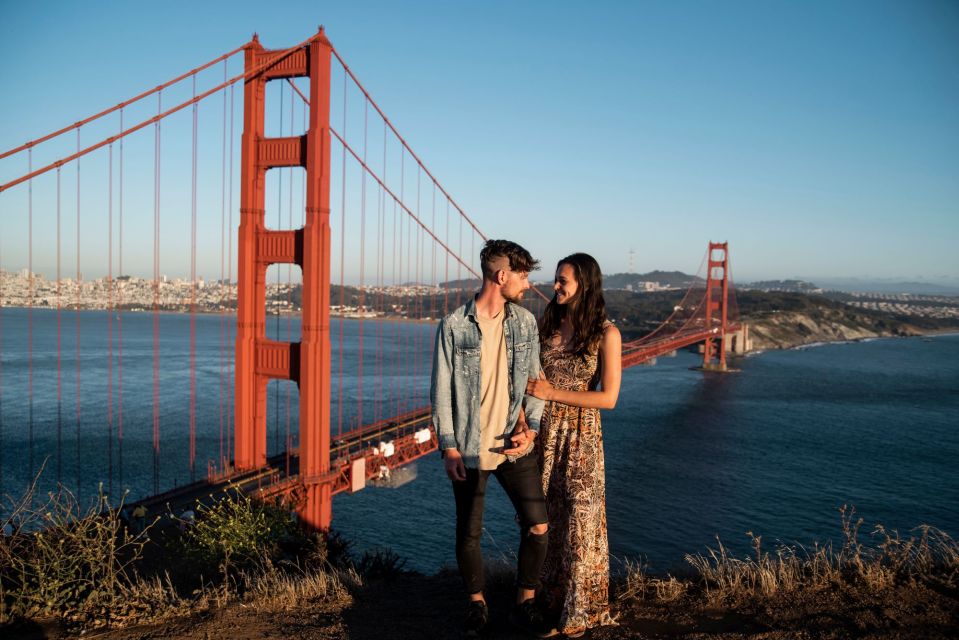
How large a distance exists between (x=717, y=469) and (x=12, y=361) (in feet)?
178

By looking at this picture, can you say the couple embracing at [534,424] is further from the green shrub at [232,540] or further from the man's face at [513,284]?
the green shrub at [232,540]

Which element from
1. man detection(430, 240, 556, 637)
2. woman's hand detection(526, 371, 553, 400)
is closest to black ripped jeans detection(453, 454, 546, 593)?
man detection(430, 240, 556, 637)

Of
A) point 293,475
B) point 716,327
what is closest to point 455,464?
point 293,475

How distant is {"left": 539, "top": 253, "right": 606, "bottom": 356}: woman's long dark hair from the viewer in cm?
315

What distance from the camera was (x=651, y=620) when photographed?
345 cm

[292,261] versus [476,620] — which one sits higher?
[292,261]

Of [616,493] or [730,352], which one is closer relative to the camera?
[616,493]

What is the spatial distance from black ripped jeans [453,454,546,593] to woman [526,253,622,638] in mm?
153

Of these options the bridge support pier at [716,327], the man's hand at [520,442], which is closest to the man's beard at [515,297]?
the man's hand at [520,442]

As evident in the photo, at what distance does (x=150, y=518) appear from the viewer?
10.3 meters

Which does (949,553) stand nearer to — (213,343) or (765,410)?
(765,410)

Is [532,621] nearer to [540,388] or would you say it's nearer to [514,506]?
[514,506]

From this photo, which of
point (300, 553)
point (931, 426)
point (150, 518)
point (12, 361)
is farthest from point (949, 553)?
point (12, 361)

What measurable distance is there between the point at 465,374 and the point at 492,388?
14cm
